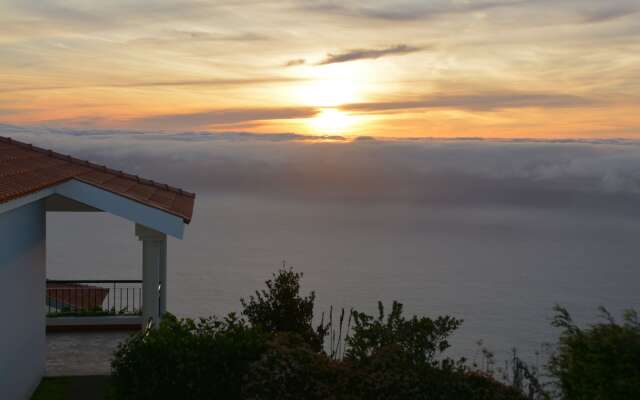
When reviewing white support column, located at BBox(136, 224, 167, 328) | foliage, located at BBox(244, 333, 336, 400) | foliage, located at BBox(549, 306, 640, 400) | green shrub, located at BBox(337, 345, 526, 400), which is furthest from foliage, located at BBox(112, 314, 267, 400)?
foliage, located at BBox(549, 306, 640, 400)

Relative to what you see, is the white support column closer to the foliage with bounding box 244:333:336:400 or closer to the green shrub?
the foliage with bounding box 244:333:336:400

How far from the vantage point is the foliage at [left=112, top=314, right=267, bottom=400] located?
9055mm

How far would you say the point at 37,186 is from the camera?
10172 mm

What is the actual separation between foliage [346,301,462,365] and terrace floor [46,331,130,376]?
15.1ft

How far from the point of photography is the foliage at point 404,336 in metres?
10.5

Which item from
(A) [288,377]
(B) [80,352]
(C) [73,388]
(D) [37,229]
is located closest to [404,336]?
(A) [288,377]

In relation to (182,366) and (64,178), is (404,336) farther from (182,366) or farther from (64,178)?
(64,178)

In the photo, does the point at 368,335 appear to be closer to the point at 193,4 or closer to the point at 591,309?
the point at 193,4

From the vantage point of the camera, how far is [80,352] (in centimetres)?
1426

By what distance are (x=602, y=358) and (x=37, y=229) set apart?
874 centimetres

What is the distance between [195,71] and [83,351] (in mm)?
22666

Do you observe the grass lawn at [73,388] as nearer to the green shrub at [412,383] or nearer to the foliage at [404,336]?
the foliage at [404,336]

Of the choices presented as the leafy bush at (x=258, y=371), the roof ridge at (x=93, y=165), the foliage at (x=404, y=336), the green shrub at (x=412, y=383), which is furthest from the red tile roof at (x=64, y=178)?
the green shrub at (x=412, y=383)

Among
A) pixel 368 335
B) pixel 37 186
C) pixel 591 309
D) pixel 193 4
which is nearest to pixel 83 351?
pixel 37 186
